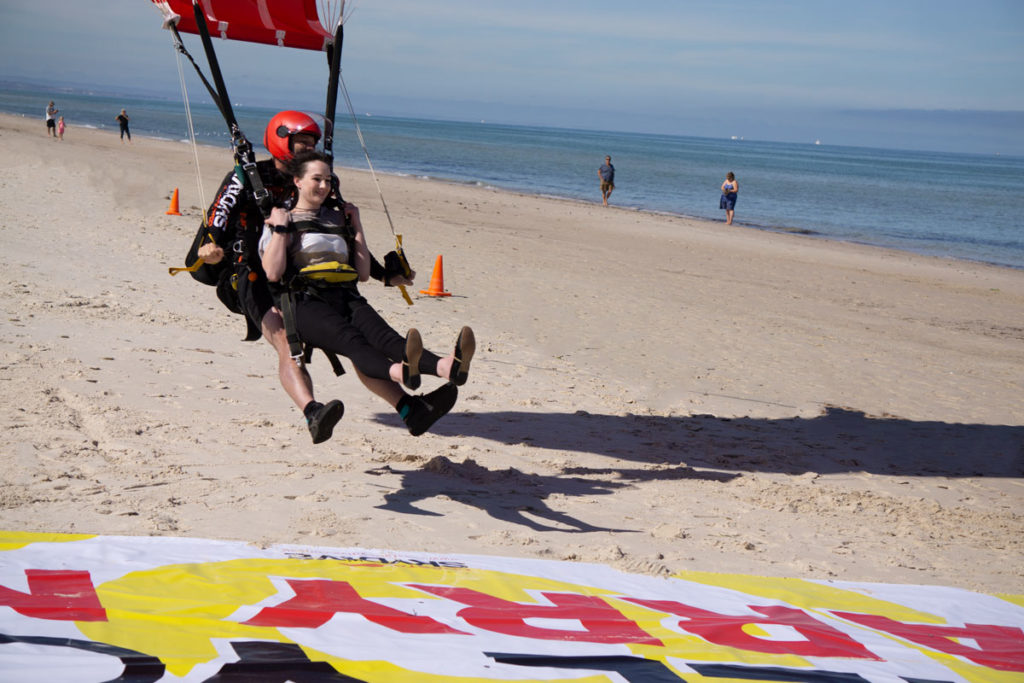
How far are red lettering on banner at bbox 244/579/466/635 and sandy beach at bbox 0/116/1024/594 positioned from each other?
0.65m

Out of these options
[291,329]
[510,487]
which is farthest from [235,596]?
[510,487]

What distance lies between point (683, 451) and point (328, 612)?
3.79 m

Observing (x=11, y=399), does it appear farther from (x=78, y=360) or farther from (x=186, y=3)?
(x=186, y=3)

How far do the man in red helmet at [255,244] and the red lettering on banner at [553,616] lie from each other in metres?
1.61

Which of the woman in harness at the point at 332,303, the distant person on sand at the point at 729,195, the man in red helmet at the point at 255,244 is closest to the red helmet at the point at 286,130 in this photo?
the man in red helmet at the point at 255,244

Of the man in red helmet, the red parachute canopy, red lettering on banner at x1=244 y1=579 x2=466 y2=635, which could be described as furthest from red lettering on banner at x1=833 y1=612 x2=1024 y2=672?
the red parachute canopy

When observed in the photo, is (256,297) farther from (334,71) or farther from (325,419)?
(334,71)

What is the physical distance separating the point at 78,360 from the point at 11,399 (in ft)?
3.47

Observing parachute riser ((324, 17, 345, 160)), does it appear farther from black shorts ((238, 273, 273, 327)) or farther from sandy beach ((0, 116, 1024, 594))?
sandy beach ((0, 116, 1024, 594))

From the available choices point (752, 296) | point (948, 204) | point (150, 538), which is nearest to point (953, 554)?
point (150, 538)

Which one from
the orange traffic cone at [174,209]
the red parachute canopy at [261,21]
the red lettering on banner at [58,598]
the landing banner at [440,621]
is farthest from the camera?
the orange traffic cone at [174,209]

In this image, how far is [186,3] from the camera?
20.3ft

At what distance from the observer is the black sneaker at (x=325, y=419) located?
182 inches

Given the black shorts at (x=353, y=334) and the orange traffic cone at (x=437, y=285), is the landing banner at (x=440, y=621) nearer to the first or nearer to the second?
the black shorts at (x=353, y=334)
